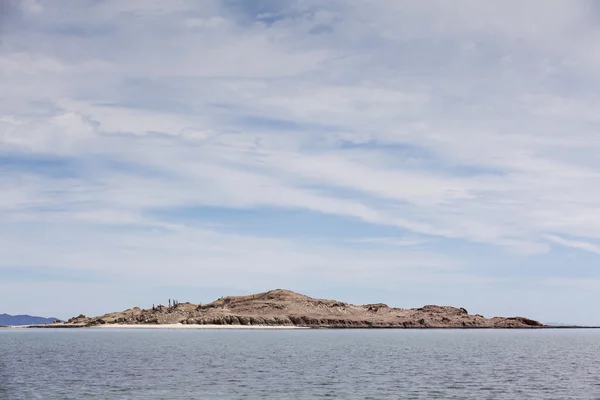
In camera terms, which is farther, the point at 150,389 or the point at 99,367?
the point at 99,367

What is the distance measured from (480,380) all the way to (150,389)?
3636cm

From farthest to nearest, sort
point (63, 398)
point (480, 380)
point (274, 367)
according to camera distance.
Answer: point (274, 367) → point (480, 380) → point (63, 398)

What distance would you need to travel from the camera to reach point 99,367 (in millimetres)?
94375

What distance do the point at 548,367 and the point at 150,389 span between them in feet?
198

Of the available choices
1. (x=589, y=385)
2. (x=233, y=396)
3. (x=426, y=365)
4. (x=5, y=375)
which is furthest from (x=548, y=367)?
(x=5, y=375)

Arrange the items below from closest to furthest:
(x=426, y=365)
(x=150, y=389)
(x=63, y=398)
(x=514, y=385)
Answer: (x=63, y=398) → (x=150, y=389) → (x=514, y=385) → (x=426, y=365)

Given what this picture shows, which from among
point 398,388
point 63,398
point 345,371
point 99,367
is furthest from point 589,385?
point 99,367

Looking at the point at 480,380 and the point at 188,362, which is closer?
the point at 480,380

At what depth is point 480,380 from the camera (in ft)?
254

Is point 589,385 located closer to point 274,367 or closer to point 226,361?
point 274,367

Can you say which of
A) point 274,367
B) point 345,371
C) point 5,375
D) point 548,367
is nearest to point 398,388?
point 345,371

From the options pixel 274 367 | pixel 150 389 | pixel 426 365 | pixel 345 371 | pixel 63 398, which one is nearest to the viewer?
pixel 63 398

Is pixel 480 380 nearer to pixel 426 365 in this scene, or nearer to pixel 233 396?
pixel 426 365

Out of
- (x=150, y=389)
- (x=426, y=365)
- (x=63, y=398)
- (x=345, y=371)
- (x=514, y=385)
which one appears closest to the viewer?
(x=63, y=398)
